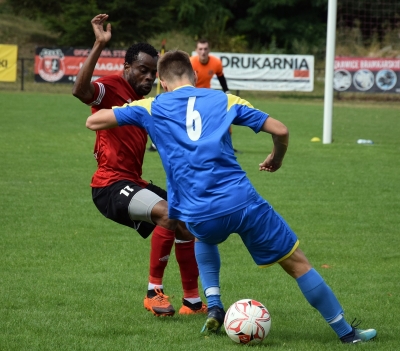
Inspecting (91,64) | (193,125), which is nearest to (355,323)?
(193,125)

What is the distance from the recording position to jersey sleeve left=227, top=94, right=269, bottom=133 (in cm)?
435

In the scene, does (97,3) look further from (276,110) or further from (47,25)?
(276,110)

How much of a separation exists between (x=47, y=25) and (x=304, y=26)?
13911mm

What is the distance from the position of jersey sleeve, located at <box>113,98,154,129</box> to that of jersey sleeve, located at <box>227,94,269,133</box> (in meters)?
0.49

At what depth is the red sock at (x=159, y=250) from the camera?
5.38 m

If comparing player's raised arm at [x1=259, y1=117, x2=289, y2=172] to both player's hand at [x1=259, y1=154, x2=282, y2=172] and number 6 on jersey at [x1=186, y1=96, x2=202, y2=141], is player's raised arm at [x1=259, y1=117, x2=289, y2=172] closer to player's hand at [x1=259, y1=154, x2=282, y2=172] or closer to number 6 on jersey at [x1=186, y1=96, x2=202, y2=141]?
player's hand at [x1=259, y1=154, x2=282, y2=172]

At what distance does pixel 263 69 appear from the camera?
96.7 feet

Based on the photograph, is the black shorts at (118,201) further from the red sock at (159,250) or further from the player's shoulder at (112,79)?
the player's shoulder at (112,79)

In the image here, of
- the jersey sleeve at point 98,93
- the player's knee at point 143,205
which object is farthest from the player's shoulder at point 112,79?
the player's knee at point 143,205

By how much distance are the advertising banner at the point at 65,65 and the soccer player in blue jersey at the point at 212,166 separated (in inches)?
999

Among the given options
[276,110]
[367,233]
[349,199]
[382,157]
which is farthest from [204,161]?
[276,110]

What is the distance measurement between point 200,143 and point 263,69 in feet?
83.8

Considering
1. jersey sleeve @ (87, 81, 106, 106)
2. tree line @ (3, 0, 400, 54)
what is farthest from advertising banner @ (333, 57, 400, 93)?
jersey sleeve @ (87, 81, 106, 106)

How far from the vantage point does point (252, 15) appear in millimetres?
43781
